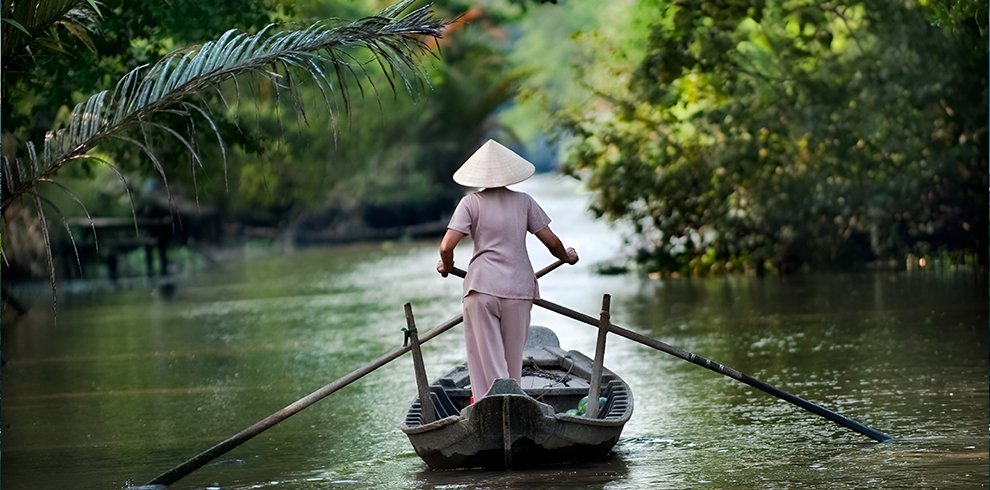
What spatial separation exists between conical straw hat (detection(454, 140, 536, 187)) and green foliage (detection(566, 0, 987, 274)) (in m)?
10.7

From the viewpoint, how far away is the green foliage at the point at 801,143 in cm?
2125

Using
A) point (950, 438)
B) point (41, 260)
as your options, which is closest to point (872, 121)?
point (950, 438)

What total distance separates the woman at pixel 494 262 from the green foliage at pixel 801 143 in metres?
10.7

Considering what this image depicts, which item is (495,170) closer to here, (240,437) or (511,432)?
(511,432)

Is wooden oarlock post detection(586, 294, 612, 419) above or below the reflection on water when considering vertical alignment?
above

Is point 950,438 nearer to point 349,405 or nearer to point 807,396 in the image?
point 807,396

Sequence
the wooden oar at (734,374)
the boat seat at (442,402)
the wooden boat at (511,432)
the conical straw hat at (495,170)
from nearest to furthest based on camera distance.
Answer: the wooden boat at (511,432), the conical straw hat at (495,170), the wooden oar at (734,374), the boat seat at (442,402)

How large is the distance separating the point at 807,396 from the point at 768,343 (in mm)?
3769

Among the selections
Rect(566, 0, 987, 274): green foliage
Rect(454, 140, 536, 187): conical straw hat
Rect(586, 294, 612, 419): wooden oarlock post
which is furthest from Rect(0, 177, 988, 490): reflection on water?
Rect(454, 140, 536, 187): conical straw hat

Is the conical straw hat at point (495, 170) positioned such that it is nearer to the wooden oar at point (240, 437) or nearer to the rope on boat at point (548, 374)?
the wooden oar at point (240, 437)

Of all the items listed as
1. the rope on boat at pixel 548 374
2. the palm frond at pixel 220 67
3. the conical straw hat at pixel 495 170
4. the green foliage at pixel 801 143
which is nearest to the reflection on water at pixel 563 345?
the rope on boat at pixel 548 374

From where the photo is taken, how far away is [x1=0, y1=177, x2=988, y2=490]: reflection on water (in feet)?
31.0

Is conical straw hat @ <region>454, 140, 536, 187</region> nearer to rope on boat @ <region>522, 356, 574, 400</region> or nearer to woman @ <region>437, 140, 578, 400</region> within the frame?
woman @ <region>437, 140, 578, 400</region>

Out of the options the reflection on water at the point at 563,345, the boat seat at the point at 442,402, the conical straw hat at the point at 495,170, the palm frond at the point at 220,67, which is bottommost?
the reflection on water at the point at 563,345
